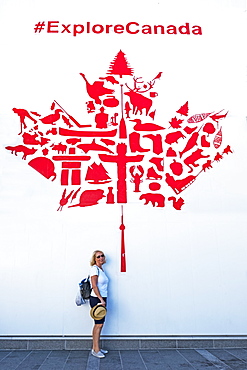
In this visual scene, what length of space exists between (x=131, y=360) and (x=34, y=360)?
1031 mm

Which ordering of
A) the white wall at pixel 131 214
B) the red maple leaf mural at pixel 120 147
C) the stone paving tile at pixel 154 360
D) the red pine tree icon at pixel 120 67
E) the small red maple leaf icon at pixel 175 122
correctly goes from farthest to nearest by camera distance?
1. the red pine tree icon at pixel 120 67
2. the small red maple leaf icon at pixel 175 122
3. the red maple leaf mural at pixel 120 147
4. the white wall at pixel 131 214
5. the stone paving tile at pixel 154 360

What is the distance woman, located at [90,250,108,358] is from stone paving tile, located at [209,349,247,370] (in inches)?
50.1

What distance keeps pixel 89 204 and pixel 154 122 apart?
1.52 metres

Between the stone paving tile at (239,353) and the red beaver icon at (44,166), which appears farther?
the red beaver icon at (44,166)

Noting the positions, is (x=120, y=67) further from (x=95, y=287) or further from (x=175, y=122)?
(x=95, y=287)

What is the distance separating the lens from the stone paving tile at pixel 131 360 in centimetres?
286

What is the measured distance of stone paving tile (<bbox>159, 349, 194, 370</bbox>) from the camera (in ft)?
9.42

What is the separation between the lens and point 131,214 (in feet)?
12.7

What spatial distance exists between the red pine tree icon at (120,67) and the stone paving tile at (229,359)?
3904mm

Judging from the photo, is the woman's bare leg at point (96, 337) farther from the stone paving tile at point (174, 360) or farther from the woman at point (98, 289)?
the stone paving tile at point (174, 360)

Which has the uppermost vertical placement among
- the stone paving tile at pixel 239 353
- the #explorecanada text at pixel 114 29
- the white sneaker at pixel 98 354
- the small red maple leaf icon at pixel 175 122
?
the #explorecanada text at pixel 114 29

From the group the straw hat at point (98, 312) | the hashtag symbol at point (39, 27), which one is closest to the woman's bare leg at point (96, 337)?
the straw hat at point (98, 312)

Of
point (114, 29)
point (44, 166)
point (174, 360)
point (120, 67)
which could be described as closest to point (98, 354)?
point (174, 360)

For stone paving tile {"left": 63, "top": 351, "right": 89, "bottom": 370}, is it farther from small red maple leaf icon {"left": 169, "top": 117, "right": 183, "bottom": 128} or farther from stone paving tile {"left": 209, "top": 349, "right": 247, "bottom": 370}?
small red maple leaf icon {"left": 169, "top": 117, "right": 183, "bottom": 128}
